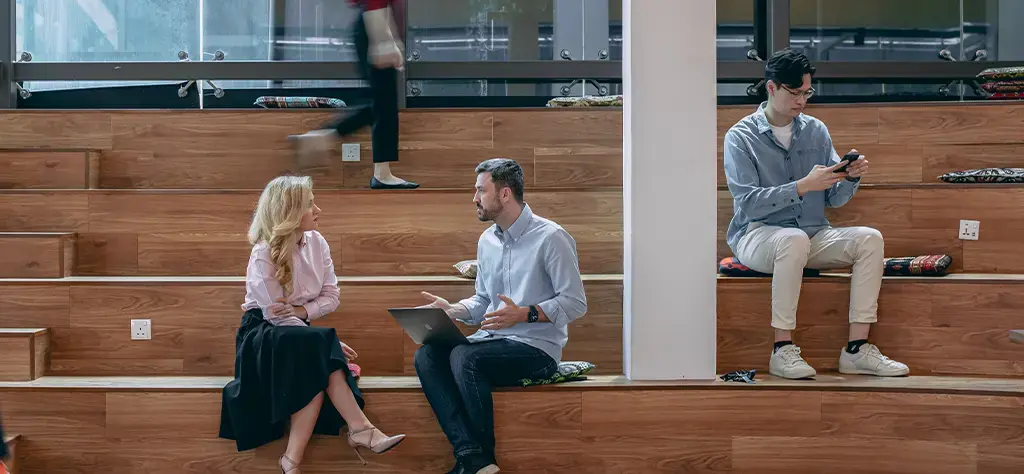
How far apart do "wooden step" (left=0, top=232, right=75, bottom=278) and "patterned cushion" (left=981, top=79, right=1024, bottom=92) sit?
4.37 meters

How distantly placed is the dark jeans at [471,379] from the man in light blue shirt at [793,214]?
912 millimetres

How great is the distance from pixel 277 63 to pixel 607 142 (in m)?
1.91

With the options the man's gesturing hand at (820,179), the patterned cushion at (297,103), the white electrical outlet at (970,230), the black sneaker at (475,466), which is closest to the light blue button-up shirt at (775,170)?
the man's gesturing hand at (820,179)

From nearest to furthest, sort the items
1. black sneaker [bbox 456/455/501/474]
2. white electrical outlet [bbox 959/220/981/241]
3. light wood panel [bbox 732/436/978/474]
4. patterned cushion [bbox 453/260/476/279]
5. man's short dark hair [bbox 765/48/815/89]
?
black sneaker [bbox 456/455/501/474]
light wood panel [bbox 732/436/978/474]
man's short dark hair [bbox 765/48/815/89]
patterned cushion [bbox 453/260/476/279]
white electrical outlet [bbox 959/220/981/241]

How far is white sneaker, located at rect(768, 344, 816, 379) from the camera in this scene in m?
3.65

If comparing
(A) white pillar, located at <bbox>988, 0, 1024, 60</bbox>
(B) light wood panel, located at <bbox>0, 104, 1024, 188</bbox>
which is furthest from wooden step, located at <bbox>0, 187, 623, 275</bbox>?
(A) white pillar, located at <bbox>988, 0, 1024, 60</bbox>

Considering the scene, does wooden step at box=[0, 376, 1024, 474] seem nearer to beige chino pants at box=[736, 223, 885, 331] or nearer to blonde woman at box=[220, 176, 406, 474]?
blonde woman at box=[220, 176, 406, 474]

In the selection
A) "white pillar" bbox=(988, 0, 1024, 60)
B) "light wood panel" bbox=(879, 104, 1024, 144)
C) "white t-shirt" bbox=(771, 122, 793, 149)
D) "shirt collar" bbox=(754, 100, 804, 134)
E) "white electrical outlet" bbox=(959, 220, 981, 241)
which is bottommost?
"white electrical outlet" bbox=(959, 220, 981, 241)

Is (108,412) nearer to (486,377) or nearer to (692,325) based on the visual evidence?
(486,377)

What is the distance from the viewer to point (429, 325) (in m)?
3.35

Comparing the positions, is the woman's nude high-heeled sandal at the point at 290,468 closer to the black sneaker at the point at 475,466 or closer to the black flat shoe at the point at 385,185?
the black sneaker at the point at 475,466

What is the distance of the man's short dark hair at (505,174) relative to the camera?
353cm

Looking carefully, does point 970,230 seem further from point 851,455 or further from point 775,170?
point 851,455

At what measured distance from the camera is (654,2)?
357cm
